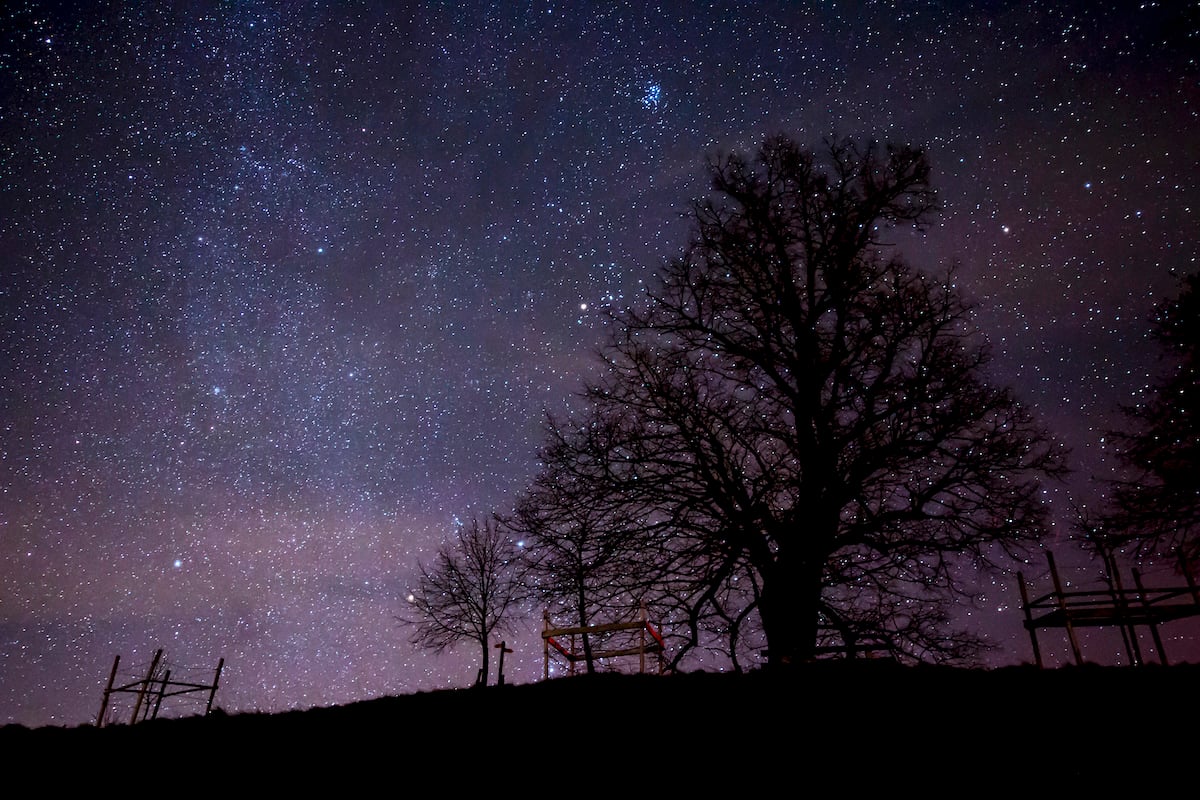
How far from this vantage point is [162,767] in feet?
16.1

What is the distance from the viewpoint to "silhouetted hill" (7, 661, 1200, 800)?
3818mm

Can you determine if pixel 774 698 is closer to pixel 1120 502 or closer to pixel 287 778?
pixel 287 778

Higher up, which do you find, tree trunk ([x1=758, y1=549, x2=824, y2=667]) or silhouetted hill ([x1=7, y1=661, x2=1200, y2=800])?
tree trunk ([x1=758, y1=549, x2=824, y2=667])

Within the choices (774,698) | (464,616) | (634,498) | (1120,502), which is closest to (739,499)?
(634,498)

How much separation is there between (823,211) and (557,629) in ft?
35.9

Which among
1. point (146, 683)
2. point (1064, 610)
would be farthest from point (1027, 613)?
point (146, 683)

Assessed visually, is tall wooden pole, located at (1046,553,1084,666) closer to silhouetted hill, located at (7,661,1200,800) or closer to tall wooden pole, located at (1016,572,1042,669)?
tall wooden pole, located at (1016,572,1042,669)

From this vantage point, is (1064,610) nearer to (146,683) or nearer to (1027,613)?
(1027,613)

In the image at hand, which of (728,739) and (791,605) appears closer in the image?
(728,739)

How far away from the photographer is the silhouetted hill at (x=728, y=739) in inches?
150

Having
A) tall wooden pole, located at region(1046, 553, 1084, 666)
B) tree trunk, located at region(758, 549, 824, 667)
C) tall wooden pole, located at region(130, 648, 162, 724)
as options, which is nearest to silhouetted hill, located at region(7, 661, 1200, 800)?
tree trunk, located at region(758, 549, 824, 667)

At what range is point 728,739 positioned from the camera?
445cm

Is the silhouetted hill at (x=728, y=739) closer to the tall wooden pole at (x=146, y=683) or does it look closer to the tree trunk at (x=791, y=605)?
the tree trunk at (x=791, y=605)

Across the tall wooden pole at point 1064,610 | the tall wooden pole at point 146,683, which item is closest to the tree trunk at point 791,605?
the tall wooden pole at point 1064,610
